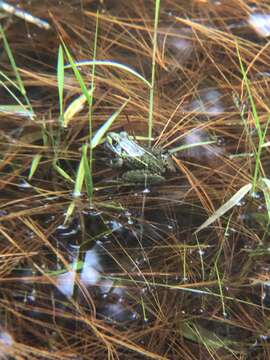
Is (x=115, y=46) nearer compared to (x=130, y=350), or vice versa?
(x=130, y=350)

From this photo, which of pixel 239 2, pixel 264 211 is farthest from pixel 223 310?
pixel 239 2

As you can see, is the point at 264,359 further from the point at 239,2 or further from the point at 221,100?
the point at 239,2

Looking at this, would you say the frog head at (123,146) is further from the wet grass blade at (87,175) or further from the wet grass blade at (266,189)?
the wet grass blade at (266,189)

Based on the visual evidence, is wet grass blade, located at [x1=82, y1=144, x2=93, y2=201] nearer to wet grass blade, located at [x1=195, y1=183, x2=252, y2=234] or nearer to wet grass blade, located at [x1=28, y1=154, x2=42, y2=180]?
wet grass blade, located at [x1=28, y1=154, x2=42, y2=180]

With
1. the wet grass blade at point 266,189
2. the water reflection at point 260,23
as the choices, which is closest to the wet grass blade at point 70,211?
the wet grass blade at point 266,189

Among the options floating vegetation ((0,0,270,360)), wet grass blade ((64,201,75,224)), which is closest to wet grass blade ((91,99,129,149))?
floating vegetation ((0,0,270,360))

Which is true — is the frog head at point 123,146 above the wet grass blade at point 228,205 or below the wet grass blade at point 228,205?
above

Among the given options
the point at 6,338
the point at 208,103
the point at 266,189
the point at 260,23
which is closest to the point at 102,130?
the point at 208,103
